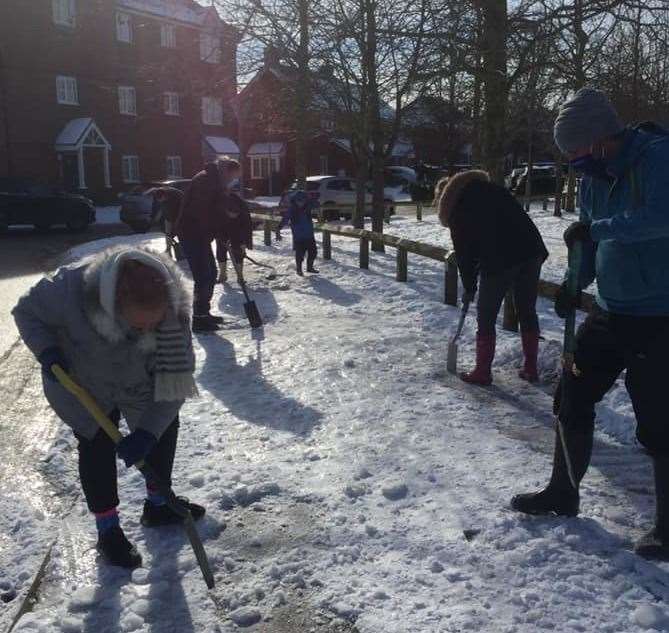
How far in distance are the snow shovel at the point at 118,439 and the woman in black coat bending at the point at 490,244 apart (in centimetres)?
290

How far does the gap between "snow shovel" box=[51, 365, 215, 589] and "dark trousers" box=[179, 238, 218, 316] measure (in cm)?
452

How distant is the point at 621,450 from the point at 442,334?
9.61 feet

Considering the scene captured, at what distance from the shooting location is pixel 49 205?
67.1 feet

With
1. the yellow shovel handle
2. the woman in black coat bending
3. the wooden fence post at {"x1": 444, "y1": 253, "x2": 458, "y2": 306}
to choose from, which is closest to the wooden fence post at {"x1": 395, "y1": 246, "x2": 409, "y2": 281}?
the wooden fence post at {"x1": 444, "y1": 253, "x2": 458, "y2": 306}

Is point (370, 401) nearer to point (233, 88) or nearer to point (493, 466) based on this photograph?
point (493, 466)

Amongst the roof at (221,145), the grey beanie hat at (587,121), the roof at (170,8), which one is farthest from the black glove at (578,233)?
the roof at (221,145)

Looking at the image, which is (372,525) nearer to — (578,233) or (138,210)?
(578,233)

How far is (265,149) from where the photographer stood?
43531 mm

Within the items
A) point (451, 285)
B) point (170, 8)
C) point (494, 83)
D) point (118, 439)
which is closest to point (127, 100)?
point (170, 8)

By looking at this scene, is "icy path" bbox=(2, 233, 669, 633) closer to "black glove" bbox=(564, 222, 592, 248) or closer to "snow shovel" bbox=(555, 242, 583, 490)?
"snow shovel" bbox=(555, 242, 583, 490)

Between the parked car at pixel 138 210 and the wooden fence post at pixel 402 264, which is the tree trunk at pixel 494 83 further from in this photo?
the parked car at pixel 138 210

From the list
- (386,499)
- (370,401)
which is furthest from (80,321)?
(370,401)

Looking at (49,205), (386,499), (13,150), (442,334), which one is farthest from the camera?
(13,150)

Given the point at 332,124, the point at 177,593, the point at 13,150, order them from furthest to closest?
the point at 13,150 → the point at 332,124 → the point at 177,593
